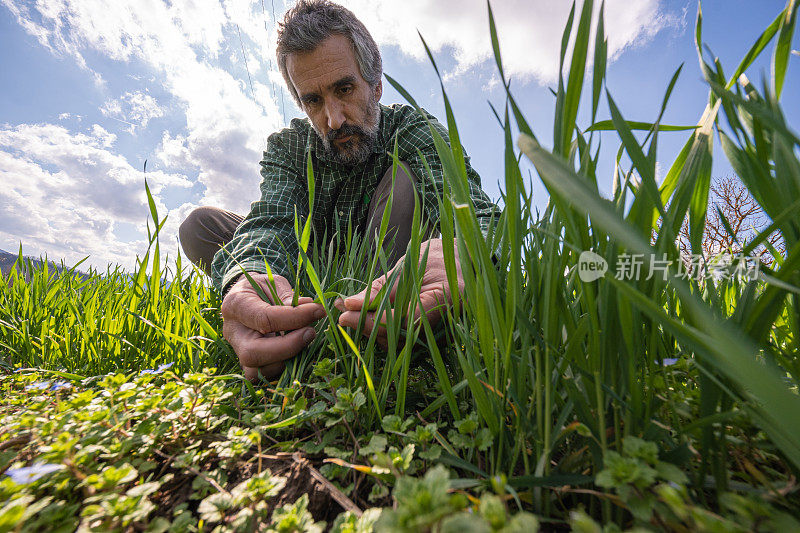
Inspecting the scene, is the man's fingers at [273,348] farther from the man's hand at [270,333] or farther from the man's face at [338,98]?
the man's face at [338,98]

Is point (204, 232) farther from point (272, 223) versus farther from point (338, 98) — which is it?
point (338, 98)

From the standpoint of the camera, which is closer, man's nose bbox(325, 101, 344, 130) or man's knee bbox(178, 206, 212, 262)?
man's nose bbox(325, 101, 344, 130)

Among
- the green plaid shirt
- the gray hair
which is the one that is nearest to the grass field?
the green plaid shirt

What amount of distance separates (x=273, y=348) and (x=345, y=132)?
2.06m

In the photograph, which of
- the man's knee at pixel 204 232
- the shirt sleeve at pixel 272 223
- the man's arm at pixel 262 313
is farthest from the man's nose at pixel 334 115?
the man's knee at pixel 204 232

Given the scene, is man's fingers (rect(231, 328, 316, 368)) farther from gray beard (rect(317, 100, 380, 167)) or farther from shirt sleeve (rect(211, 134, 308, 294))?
gray beard (rect(317, 100, 380, 167))

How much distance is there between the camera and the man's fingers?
35.6 inches

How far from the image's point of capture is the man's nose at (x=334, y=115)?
257cm

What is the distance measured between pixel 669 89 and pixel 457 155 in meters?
0.27

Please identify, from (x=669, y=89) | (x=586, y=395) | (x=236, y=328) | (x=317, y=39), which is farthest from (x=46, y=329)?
(x=317, y=39)

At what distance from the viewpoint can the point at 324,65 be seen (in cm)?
267

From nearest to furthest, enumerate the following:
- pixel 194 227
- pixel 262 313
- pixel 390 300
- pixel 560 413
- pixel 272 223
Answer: pixel 560 413
pixel 390 300
pixel 262 313
pixel 272 223
pixel 194 227

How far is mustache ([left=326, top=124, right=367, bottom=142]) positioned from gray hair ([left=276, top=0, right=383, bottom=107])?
1.60 feet

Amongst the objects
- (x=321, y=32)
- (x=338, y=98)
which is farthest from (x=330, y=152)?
(x=321, y=32)
